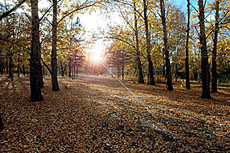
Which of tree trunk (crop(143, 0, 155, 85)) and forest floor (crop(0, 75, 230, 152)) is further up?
tree trunk (crop(143, 0, 155, 85))

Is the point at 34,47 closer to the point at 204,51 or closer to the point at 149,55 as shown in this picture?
the point at 204,51

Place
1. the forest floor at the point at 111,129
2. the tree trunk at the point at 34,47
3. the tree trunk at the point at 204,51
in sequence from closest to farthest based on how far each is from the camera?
the forest floor at the point at 111,129
the tree trunk at the point at 34,47
the tree trunk at the point at 204,51

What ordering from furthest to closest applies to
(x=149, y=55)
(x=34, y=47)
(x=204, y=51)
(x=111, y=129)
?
(x=149, y=55) < (x=204, y=51) < (x=34, y=47) < (x=111, y=129)

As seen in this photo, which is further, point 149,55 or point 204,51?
point 149,55

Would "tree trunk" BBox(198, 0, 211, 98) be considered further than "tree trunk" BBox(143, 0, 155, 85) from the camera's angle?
No

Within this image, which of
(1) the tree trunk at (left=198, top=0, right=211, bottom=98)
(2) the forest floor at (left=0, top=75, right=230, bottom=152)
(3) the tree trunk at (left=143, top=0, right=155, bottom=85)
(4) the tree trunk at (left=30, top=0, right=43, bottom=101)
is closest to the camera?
(2) the forest floor at (left=0, top=75, right=230, bottom=152)

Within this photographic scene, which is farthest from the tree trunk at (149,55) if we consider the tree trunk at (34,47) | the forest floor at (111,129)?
the tree trunk at (34,47)

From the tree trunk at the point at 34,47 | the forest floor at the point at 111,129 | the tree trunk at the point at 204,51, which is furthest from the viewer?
the tree trunk at the point at 204,51

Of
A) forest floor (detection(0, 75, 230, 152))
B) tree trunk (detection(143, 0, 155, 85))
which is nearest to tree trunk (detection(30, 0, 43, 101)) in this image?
forest floor (detection(0, 75, 230, 152))

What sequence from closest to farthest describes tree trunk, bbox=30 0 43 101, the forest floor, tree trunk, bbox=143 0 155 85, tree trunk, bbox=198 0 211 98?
the forest floor → tree trunk, bbox=30 0 43 101 → tree trunk, bbox=198 0 211 98 → tree trunk, bbox=143 0 155 85

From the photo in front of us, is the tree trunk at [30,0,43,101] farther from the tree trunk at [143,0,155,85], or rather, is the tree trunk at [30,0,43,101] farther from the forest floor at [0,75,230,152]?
the tree trunk at [143,0,155,85]

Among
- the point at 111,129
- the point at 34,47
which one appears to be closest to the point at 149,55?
the point at 34,47

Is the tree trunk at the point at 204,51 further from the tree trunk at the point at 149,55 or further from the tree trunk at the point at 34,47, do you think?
the tree trunk at the point at 34,47

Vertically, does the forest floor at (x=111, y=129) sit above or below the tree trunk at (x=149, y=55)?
below
